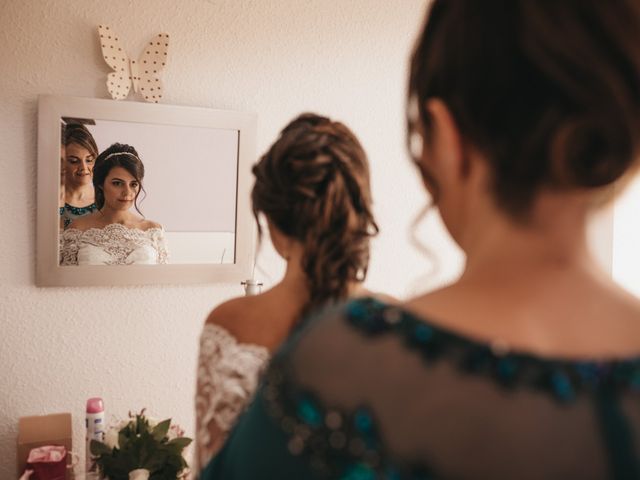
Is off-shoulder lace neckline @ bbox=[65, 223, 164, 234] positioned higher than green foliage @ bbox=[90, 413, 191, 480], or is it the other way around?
off-shoulder lace neckline @ bbox=[65, 223, 164, 234]

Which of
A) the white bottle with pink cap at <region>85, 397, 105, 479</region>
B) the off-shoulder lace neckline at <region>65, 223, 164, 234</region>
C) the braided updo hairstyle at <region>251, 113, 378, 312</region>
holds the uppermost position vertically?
the braided updo hairstyle at <region>251, 113, 378, 312</region>

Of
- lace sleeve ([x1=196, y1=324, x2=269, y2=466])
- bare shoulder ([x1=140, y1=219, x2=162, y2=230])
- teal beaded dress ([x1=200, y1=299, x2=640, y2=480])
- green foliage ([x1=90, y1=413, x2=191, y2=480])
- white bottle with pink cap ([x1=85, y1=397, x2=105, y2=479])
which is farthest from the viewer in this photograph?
bare shoulder ([x1=140, y1=219, x2=162, y2=230])

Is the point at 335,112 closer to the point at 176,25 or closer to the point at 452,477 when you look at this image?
the point at 176,25

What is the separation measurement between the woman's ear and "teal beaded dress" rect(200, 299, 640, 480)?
10cm

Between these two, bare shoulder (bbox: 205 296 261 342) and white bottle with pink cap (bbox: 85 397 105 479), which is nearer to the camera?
bare shoulder (bbox: 205 296 261 342)

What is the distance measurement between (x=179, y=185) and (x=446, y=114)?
5.19 feet

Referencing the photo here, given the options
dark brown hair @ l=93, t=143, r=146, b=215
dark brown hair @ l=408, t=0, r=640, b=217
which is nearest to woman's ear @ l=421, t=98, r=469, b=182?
dark brown hair @ l=408, t=0, r=640, b=217

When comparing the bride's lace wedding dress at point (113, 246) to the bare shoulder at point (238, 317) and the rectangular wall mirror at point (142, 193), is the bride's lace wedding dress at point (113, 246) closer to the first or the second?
the rectangular wall mirror at point (142, 193)

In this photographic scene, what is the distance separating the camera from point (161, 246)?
1.88 meters

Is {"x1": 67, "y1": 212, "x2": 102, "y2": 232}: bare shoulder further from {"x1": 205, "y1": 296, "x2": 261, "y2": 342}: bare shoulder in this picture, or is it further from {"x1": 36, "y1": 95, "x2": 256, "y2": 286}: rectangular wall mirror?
{"x1": 205, "y1": 296, "x2": 261, "y2": 342}: bare shoulder

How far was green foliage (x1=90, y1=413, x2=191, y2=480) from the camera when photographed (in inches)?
59.5

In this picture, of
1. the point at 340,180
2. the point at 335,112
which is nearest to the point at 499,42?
the point at 340,180

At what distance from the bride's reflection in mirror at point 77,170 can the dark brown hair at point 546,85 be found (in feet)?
5.16

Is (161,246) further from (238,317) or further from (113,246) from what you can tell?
(238,317)
